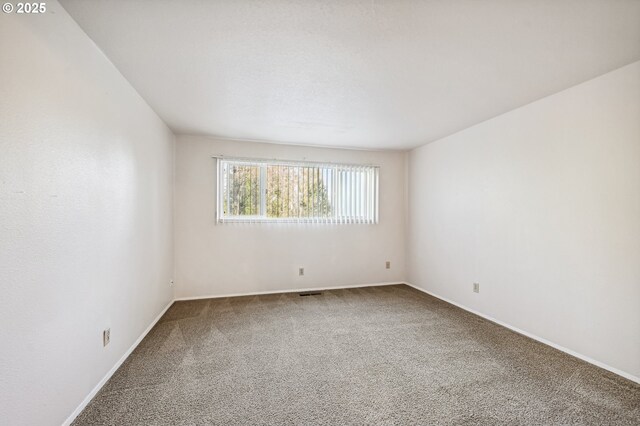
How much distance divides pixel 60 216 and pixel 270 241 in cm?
288

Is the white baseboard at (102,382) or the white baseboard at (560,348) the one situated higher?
the white baseboard at (102,382)

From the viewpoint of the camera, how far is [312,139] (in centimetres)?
412

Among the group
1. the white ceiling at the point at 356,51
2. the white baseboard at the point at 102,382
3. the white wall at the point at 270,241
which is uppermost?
A: the white ceiling at the point at 356,51

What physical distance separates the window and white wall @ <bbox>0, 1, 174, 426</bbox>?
1.72 metres

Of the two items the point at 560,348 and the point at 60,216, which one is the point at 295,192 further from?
the point at 560,348

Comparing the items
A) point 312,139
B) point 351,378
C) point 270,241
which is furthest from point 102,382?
point 312,139

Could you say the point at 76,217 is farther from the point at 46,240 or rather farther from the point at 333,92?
the point at 333,92

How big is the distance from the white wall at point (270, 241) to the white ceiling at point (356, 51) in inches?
45.3

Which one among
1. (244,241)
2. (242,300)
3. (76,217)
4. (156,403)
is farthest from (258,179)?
(156,403)

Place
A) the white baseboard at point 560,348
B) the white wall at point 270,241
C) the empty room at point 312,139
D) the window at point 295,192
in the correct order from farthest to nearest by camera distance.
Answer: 1. the window at point 295,192
2. the white wall at point 270,241
3. the white baseboard at point 560,348
4. the empty room at point 312,139

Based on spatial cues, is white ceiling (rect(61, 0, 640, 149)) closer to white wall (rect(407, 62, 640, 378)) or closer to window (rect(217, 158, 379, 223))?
Result: white wall (rect(407, 62, 640, 378))

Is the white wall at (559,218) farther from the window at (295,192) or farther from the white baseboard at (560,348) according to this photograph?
the window at (295,192)

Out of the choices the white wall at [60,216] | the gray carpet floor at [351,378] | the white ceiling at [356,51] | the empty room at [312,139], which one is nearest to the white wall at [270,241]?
the empty room at [312,139]

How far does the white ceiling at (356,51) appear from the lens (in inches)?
60.4
